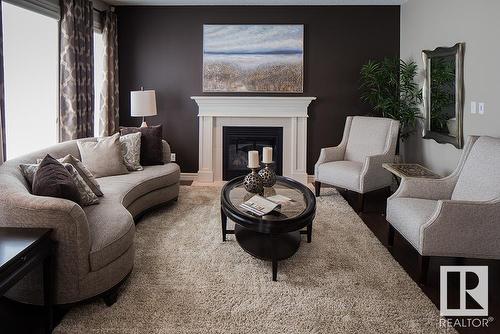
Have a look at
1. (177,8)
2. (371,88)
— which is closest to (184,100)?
(177,8)

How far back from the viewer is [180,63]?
18.3 feet

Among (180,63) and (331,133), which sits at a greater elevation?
(180,63)

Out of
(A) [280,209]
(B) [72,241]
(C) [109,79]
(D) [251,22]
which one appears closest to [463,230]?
(A) [280,209]

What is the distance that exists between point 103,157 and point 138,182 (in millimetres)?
545

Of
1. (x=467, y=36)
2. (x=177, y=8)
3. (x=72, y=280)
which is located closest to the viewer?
(x=72, y=280)

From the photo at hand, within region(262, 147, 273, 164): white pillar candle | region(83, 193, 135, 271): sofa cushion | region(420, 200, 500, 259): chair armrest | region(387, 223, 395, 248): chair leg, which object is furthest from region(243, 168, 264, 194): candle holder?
region(420, 200, 500, 259): chair armrest

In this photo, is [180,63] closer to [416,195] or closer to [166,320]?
[416,195]

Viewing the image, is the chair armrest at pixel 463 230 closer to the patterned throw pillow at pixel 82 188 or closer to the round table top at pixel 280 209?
the round table top at pixel 280 209

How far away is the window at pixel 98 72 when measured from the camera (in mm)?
5246

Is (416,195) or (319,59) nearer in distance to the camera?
(416,195)

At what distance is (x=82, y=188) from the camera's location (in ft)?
9.35

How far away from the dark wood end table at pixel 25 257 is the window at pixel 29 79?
1.97 m

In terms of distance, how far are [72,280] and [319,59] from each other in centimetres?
455

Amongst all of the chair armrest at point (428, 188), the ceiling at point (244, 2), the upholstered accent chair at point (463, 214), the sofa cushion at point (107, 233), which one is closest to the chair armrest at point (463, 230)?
the upholstered accent chair at point (463, 214)
